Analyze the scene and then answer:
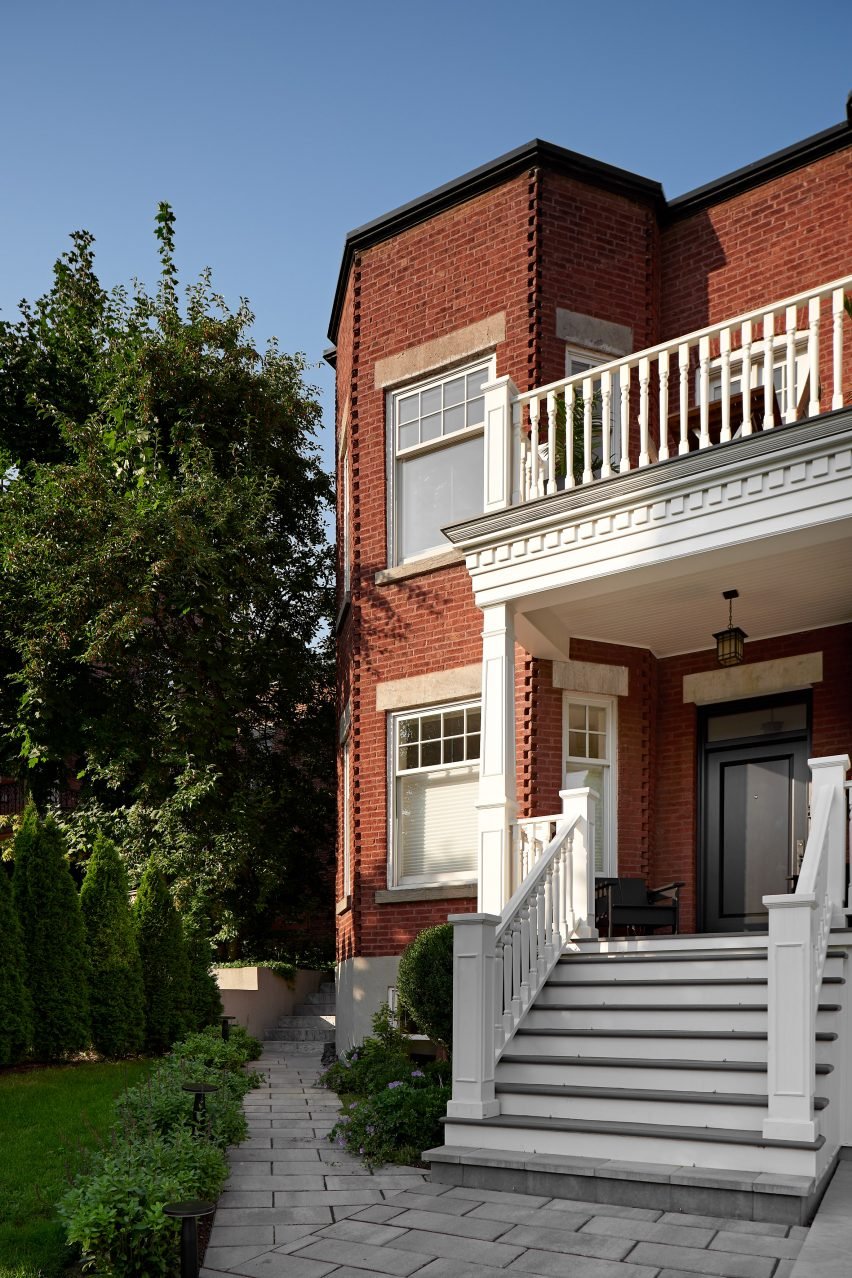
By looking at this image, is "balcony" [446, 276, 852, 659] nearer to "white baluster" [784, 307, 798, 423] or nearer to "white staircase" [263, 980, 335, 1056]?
"white baluster" [784, 307, 798, 423]

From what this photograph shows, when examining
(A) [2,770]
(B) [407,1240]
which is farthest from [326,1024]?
(B) [407,1240]

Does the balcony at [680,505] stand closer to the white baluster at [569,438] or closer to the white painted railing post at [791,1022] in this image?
the white baluster at [569,438]

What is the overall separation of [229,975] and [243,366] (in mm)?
8203

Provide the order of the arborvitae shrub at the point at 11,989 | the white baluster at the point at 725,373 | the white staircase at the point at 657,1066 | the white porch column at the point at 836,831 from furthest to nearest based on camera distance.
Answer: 1. the arborvitae shrub at the point at 11,989
2. the white baluster at the point at 725,373
3. the white porch column at the point at 836,831
4. the white staircase at the point at 657,1066

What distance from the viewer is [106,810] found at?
1577 cm

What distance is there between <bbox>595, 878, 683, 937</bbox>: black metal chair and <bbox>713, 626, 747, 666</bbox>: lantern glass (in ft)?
7.21

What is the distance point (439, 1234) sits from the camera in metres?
5.77

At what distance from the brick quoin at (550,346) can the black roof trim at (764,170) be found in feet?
0.20

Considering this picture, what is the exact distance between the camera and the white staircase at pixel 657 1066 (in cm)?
647

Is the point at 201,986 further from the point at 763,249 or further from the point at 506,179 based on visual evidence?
the point at 763,249

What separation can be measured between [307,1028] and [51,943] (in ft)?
18.5

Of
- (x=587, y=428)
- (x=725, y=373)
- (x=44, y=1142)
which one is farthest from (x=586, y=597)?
(x=44, y=1142)

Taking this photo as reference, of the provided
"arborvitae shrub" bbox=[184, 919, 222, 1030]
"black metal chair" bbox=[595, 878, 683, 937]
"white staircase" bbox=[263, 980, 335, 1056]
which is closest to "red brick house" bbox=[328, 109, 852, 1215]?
"black metal chair" bbox=[595, 878, 683, 937]

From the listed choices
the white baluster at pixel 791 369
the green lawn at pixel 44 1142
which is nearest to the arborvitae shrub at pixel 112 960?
the green lawn at pixel 44 1142
